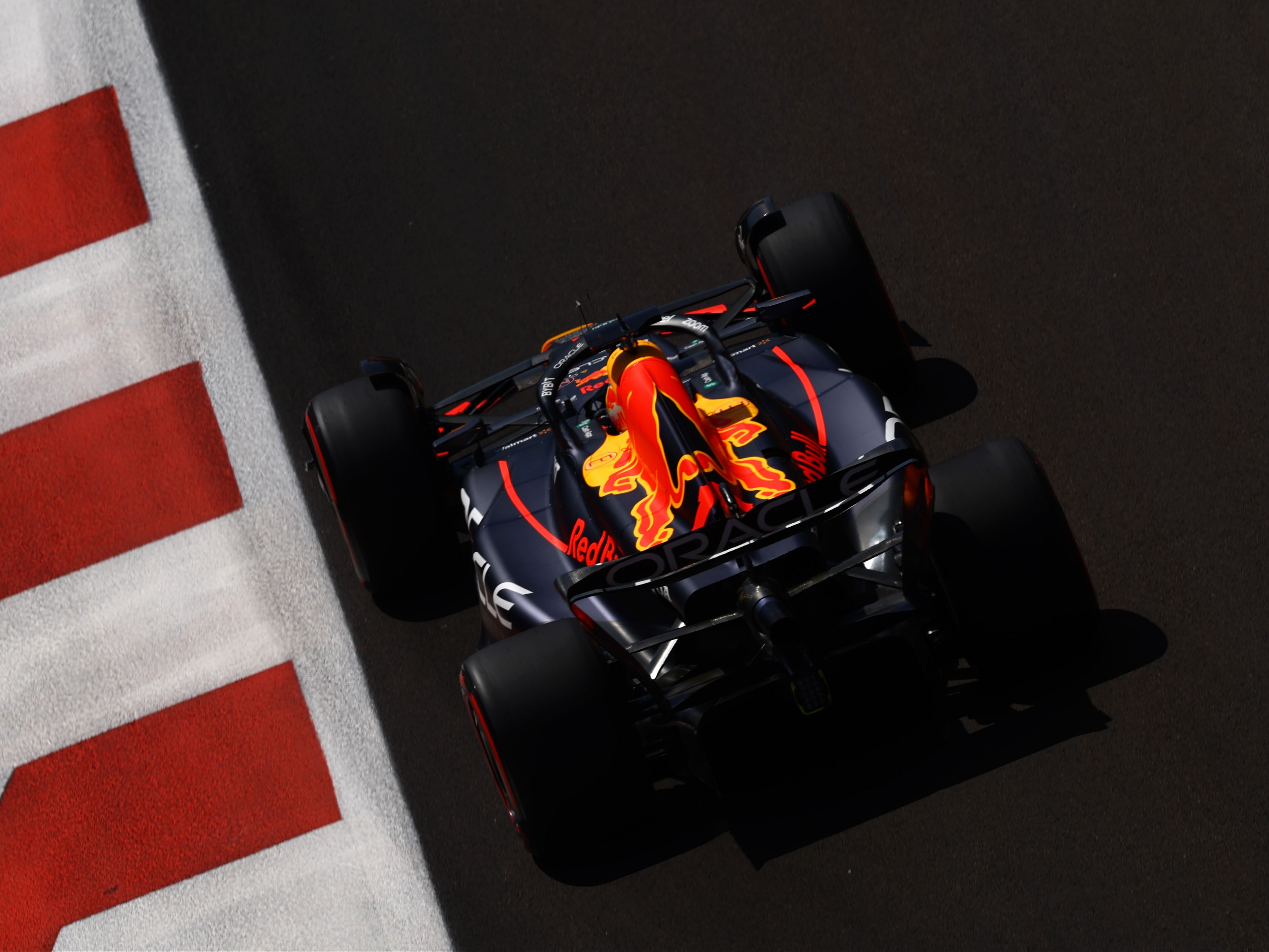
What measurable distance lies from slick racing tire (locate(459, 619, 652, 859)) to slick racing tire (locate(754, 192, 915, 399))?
91.1 inches

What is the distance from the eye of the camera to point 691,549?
5039 mm

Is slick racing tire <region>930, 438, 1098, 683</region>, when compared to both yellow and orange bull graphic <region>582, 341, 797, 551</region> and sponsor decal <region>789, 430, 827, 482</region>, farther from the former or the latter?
yellow and orange bull graphic <region>582, 341, 797, 551</region>

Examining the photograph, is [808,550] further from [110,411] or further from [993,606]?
[110,411]

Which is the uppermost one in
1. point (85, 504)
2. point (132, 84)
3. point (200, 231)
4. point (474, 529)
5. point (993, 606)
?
point (132, 84)

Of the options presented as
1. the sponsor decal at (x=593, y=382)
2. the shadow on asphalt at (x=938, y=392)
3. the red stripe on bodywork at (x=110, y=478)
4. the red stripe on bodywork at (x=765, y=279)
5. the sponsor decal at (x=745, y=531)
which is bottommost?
the sponsor decal at (x=745, y=531)

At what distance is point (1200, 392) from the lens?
693 cm

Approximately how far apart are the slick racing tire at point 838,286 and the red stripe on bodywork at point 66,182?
438 cm

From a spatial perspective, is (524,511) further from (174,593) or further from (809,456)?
(174,593)

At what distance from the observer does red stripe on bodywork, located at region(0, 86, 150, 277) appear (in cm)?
919

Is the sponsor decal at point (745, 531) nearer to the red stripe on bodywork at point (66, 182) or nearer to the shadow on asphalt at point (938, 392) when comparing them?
the shadow on asphalt at point (938, 392)

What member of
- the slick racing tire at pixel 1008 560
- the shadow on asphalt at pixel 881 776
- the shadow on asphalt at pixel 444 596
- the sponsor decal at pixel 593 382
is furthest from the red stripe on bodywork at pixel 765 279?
the shadow on asphalt at pixel 881 776

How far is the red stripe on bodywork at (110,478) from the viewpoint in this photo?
783 centimetres

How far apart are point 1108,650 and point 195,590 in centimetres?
451

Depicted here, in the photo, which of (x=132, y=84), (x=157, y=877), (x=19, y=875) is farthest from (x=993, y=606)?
(x=132, y=84)
